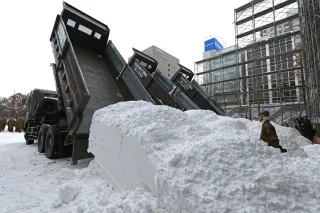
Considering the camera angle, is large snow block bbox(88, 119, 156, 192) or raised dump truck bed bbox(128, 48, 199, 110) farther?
raised dump truck bed bbox(128, 48, 199, 110)

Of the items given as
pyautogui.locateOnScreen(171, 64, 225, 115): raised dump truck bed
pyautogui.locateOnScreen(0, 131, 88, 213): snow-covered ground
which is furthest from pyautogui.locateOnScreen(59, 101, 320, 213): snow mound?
pyautogui.locateOnScreen(171, 64, 225, 115): raised dump truck bed

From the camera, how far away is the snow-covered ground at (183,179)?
1879mm

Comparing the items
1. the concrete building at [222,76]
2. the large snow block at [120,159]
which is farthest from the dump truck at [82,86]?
the concrete building at [222,76]

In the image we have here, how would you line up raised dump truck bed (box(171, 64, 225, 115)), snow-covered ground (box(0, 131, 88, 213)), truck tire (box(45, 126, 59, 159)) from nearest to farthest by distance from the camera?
1. snow-covered ground (box(0, 131, 88, 213))
2. truck tire (box(45, 126, 59, 159))
3. raised dump truck bed (box(171, 64, 225, 115))

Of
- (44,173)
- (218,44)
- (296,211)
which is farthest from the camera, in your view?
(218,44)

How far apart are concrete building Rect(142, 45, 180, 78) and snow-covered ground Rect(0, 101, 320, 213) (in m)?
41.3

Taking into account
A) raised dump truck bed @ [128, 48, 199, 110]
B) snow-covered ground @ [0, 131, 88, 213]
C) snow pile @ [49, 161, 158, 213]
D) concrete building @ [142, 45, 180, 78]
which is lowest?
snow-covered ground @ [0, 131, 88, 213]

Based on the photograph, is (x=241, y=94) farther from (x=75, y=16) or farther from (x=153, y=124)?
(x=153, y=124)

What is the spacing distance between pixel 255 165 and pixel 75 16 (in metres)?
6.68

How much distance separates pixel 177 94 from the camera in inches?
273

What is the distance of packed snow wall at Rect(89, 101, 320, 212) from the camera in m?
1.86

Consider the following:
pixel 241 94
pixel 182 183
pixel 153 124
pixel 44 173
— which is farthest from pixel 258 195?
pixel 241 94

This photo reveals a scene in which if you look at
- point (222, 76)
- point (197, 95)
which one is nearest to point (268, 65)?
point (222, 76)

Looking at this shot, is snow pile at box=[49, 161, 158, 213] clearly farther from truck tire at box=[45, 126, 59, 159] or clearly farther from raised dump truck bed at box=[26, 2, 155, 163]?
truck tire at box=[45, 126, 59, 159]
